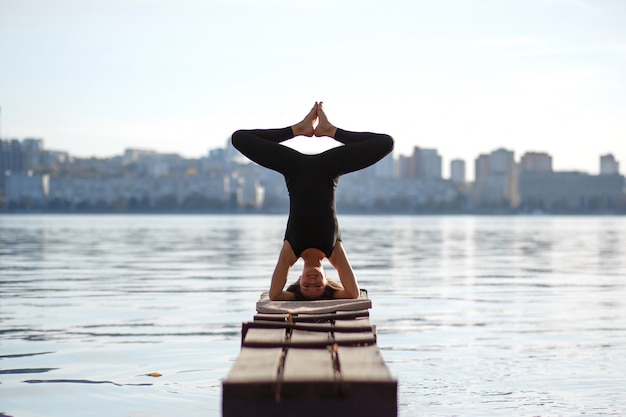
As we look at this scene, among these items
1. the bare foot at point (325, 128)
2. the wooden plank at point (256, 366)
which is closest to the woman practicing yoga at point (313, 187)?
the bare foot at point (325, 128)

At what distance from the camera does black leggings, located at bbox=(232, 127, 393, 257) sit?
11.8 metres

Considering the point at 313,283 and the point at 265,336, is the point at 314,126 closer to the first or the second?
the point at 313,283

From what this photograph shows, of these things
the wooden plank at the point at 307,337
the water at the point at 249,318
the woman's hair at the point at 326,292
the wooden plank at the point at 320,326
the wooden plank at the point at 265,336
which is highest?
the woman's hair at the point at 326,292

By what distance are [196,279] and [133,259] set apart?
13.3 m

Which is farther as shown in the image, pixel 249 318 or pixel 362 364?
pixel 249 318

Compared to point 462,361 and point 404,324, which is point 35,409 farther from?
point 404,324

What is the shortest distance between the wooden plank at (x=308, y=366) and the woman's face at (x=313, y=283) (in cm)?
318

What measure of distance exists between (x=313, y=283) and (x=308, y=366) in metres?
3.89

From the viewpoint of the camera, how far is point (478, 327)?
66.2ft

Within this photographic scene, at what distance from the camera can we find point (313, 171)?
467 inches

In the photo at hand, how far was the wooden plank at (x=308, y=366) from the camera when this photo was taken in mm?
7129

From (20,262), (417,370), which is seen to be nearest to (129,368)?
(417,370)

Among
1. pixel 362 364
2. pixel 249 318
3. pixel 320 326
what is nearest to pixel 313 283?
pixel 320 326

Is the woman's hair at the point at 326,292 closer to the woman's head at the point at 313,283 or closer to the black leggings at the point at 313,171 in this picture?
the woman's head at the point at 313,283
